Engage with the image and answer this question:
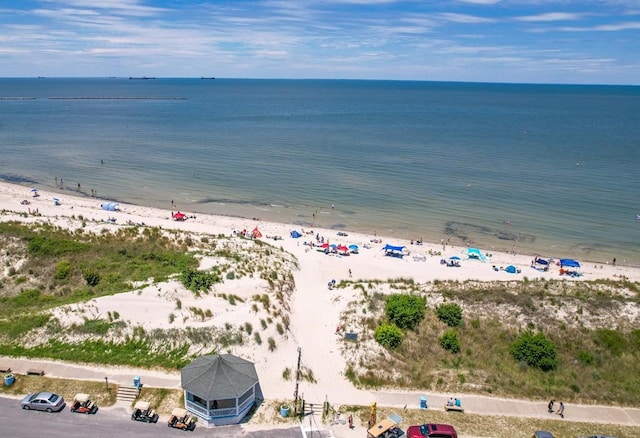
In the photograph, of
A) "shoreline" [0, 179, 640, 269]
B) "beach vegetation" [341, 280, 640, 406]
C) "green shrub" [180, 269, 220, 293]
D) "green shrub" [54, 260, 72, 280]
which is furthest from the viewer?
"shoreline" [0, 179, 640, 269]

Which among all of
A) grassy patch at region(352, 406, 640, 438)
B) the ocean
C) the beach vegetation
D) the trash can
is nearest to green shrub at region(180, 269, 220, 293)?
the beach vegetation

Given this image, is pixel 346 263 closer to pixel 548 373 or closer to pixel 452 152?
pixel 548 373

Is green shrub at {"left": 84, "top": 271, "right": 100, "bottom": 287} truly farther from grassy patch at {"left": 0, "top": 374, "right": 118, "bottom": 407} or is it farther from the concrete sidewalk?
grassy patch at {"left": 0, "top": 374, "right": 118, "bottom": 407}

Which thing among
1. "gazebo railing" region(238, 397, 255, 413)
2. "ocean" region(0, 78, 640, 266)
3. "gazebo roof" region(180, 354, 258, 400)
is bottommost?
"gazebo railing" region(238, 397, 255, 413)

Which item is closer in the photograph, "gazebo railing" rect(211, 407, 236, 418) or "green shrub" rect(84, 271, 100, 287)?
"gazebo railing" rect(211, 407, 236, 418)

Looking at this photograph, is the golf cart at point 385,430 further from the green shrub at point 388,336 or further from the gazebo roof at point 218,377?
the green shrub at point 388,336

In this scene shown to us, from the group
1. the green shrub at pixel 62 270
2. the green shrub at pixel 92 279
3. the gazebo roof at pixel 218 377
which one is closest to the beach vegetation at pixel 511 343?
the gazebo roof at pixel 218 377

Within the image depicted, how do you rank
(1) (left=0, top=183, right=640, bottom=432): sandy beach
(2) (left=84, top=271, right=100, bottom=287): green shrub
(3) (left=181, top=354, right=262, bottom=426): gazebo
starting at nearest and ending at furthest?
1. (3) (left=181, top=354, right=262, bottom=426): gazebo
2. (1) (left=0, top=183, right=640, bottom=432): sandy beach
3. (2) (left=84, top=271, right=100, bottom=287): green shrub

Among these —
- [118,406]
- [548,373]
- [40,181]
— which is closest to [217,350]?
[118,406]
